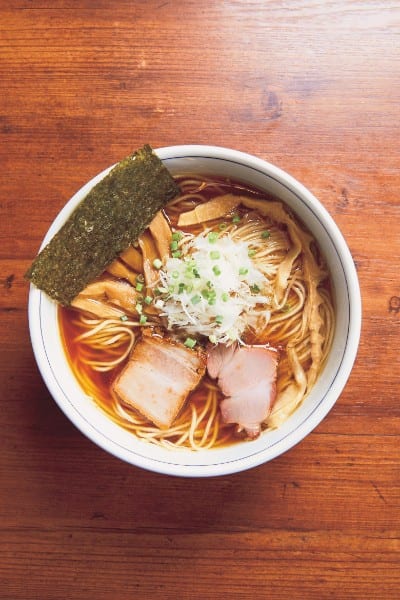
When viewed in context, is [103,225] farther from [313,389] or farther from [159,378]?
[313,389]

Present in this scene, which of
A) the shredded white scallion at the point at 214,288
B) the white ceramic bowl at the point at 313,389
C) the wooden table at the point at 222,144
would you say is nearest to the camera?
the white ceramic bowl at the point at 313,389

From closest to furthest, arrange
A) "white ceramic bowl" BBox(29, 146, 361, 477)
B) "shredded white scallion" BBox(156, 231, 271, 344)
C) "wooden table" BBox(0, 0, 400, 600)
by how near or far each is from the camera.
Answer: "white ceramic bowl" BBox(29, 146, 361, 477)
"shredded white scallion" BBox(156, 231, 271, 344)
"wooden table" BBox(0, 0, 400, 600)

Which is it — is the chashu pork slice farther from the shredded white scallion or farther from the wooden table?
the wooden table

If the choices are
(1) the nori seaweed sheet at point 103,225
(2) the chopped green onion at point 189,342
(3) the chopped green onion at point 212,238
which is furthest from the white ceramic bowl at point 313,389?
(2) the chopped green onion at point 189,342

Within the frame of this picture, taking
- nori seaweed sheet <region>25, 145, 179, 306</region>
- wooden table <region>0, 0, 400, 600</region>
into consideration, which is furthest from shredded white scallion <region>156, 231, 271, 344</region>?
wooden table <region>0, 0, 400, 600</region>

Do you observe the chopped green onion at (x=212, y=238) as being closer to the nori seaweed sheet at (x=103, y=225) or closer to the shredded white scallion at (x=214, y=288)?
the shredded white scallion at (x=214, y=288)

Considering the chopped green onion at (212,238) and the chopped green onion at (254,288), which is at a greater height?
the chopped green onion at (212,238)

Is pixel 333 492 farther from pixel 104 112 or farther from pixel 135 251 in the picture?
pixel 104 112
